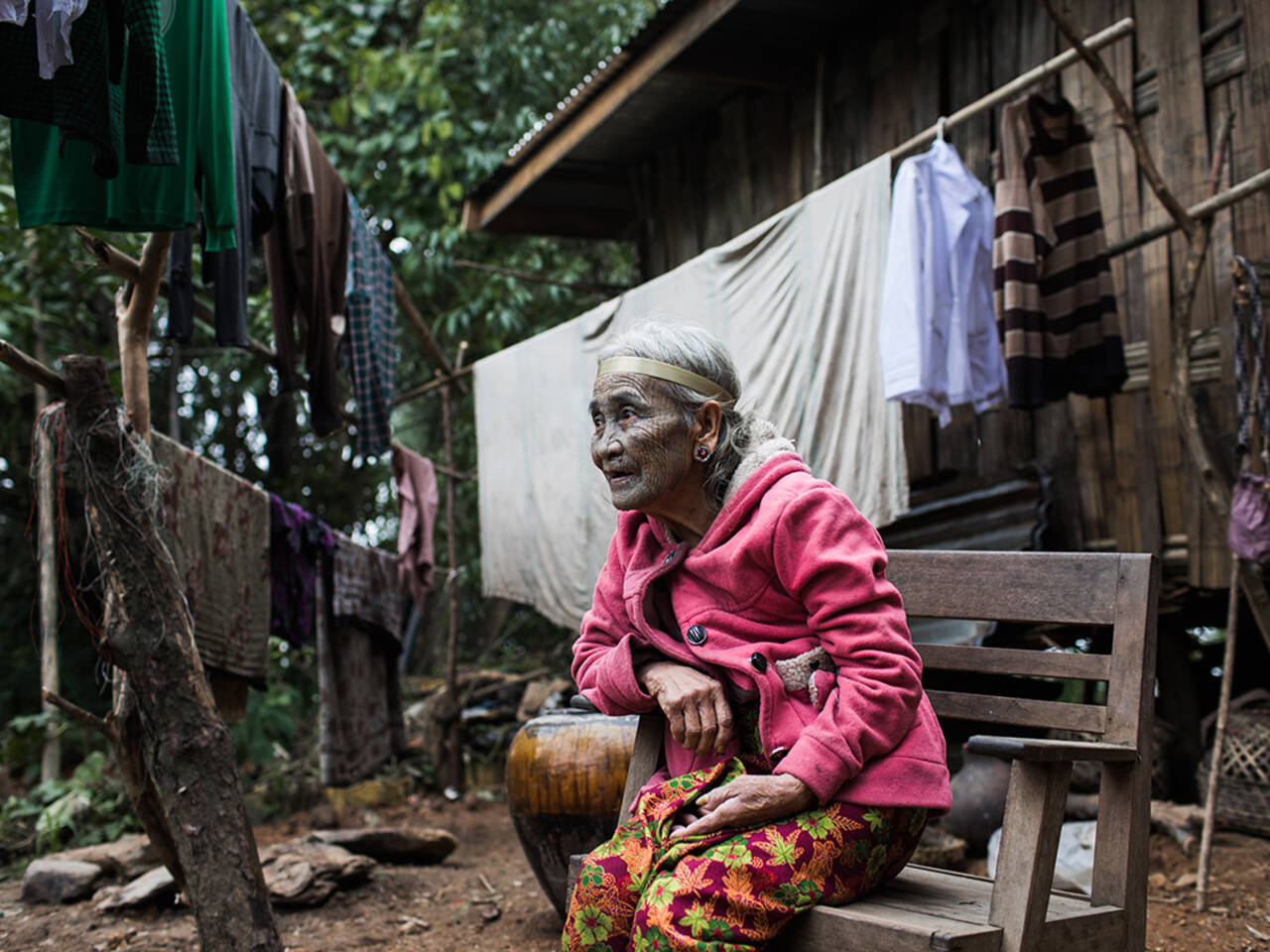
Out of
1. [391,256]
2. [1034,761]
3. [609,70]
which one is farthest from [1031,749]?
[391,256]

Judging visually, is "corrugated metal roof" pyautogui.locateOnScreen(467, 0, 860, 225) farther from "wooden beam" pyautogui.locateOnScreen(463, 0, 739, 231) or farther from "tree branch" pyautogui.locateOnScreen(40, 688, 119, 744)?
"tree branch" pyautogui.locateOnScreen(40, 688, 119, 744)

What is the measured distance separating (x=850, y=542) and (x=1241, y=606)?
3.61 metres

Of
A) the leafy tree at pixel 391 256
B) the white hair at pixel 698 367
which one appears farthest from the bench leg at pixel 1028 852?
the leafy tree at pixel 391 256

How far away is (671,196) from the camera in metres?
8.13

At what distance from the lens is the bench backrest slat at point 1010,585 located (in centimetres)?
206

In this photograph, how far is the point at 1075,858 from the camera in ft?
12.6

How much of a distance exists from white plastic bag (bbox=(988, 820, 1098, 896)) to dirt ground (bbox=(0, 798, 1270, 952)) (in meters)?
0.23

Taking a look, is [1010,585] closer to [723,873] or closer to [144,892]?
[723,873]

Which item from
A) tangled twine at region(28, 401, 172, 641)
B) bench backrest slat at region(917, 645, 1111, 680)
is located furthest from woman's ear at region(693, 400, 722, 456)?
tangled twine at region(28, 401, 172, 641)

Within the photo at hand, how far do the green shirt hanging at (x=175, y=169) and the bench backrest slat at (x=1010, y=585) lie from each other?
2.26 metres

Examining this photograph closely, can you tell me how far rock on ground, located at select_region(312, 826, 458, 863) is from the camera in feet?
16.9

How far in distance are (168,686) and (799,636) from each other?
6.73 ft

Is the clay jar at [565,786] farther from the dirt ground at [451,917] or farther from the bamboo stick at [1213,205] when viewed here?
the bamboo stick at [1213,205]

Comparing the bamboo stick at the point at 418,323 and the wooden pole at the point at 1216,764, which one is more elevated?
the bamboo stick at the point at 418,323
